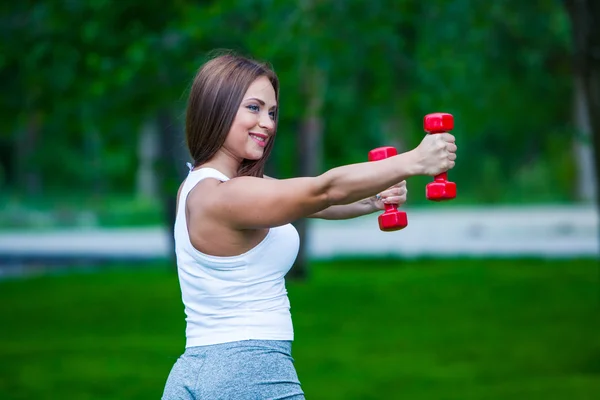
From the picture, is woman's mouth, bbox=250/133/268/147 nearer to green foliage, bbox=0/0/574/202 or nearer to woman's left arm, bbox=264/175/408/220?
woman's left arm, bbox=264/175/408/220

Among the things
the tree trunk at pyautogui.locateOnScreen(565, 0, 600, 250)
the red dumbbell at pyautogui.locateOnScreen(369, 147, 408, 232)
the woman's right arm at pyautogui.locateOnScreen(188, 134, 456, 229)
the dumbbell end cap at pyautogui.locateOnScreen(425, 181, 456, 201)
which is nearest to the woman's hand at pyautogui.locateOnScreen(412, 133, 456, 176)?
the woman's right arm at pyautogui.locateOnScreen(188, 134, 456, 229)

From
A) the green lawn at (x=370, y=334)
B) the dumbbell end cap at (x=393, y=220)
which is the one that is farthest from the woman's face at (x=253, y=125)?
the green lawn at (x=370, y=334)

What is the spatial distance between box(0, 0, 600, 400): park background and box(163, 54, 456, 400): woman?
0.70 m

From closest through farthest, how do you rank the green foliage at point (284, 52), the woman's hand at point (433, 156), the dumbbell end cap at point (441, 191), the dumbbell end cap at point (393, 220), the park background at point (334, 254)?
the woman's hand at point (433, 156), the dumbbell end cap at point (441, 191), the dumbbell end cap at point (393, 220), the park background at point (334, 254), the green foliage at point (284, 52)

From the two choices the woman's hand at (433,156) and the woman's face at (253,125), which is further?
the woman's face at (253,125)

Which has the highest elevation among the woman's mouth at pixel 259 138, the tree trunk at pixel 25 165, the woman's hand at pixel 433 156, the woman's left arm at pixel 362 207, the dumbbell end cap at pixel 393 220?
the tree trunk at pixel 25 165

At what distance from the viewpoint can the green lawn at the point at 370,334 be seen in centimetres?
764

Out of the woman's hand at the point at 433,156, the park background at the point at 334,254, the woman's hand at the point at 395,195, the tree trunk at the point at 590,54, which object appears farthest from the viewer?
the park background at the point at 334,254

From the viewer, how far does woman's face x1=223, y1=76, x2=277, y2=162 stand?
2703mm

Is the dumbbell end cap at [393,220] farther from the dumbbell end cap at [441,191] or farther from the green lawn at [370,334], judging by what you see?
the green lawn at [370,334]

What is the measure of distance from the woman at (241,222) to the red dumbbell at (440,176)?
4cm

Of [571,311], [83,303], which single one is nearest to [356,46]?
[571,311]

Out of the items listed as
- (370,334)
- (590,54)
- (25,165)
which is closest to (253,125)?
(590,54)

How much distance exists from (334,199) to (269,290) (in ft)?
1.10
